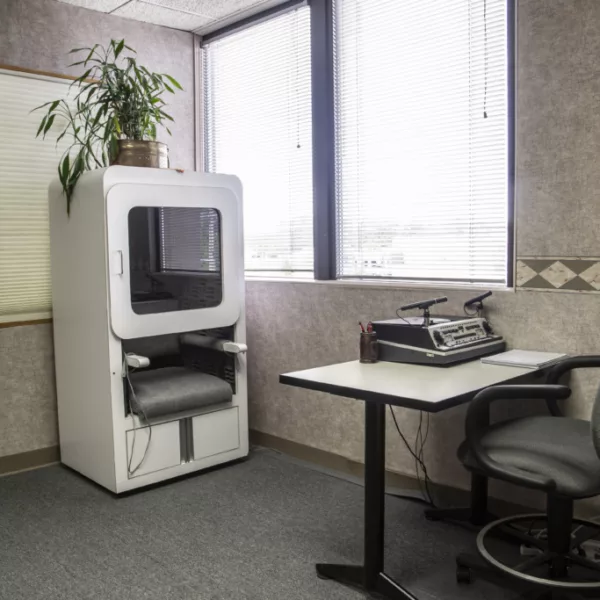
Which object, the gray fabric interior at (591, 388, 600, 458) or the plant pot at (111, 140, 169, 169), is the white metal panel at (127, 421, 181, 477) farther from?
the gray fabric interior at (591, 388, 600, 458)

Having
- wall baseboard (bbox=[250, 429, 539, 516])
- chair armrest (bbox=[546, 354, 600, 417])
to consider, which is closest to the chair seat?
chair armrest (bbox=[546, 354, 600, 417])

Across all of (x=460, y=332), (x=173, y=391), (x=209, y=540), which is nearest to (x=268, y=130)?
(x=173, y=391)

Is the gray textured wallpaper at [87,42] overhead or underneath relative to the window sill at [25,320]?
overhead

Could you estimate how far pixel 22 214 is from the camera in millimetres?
3600

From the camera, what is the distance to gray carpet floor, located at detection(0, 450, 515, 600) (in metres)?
2.38

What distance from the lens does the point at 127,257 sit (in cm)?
319

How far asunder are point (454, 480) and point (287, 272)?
4.83ft

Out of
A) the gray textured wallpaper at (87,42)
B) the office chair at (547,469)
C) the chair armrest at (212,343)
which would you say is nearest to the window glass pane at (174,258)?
the chair armrest at (212,343)

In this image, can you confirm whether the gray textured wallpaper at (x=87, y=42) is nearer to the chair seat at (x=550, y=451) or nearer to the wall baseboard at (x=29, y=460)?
the wall baseboard at (x=29, y=460)

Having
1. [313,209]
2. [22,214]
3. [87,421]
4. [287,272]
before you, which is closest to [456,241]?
[313,209]

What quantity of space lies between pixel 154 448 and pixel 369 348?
50.4 inches

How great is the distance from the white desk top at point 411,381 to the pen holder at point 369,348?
0.03 m

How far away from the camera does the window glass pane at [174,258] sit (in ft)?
10.7

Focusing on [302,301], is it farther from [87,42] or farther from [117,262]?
[87,42]
